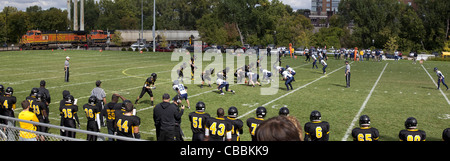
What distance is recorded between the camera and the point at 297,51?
54.2 meters

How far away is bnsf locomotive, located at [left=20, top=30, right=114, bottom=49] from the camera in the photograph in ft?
185

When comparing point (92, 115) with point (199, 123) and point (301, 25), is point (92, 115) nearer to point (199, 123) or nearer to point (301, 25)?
point (199, 123)

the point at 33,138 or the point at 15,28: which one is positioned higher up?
the point at 15,28

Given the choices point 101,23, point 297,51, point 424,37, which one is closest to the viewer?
point 297,51

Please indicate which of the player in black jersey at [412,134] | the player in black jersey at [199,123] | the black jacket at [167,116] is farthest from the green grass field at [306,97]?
the player in black jersey at [412,134]

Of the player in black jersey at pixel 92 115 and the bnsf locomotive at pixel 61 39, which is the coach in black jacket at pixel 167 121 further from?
the bnsf locomotive at pixel 61 39

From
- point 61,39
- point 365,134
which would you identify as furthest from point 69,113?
point 61,39

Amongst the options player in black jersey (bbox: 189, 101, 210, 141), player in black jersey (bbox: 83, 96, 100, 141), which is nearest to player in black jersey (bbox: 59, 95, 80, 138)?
player in black jersey (bbox: 83, 96, 100, 141)

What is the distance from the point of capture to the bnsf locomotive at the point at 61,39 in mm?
56281

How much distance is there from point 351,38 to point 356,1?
7.42m

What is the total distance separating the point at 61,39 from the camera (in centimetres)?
6219
